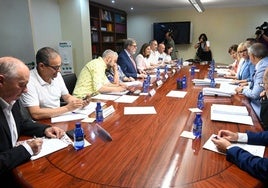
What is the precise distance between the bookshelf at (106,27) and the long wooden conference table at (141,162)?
16.9 feet

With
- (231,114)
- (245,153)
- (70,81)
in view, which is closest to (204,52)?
(70,81)

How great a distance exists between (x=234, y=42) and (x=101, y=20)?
14.2ft

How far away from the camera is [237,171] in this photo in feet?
3.40

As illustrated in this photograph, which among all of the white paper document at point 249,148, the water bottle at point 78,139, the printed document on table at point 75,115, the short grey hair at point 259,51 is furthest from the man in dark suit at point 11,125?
the short grey hair at point 259,51

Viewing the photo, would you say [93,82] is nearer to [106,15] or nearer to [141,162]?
[141,162]

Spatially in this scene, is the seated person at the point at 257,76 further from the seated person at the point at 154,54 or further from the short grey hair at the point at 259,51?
the seated person at the point at 154,54

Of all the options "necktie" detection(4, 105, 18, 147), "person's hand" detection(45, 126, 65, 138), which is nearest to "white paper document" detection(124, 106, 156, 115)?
"person's hand" detection(45, 126, 65, 138)

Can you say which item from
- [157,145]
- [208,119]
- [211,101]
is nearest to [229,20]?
[211,101]

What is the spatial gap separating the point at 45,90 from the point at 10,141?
2.41 ft

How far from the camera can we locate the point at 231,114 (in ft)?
5.89

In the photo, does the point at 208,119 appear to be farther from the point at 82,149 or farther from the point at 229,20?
the point at 229,20

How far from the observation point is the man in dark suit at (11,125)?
1080 mm

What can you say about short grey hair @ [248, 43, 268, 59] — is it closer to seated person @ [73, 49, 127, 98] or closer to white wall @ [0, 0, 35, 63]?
seated person @ [73, 49, 127, 98]

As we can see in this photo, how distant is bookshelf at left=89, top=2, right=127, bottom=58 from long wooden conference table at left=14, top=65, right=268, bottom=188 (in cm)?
515
